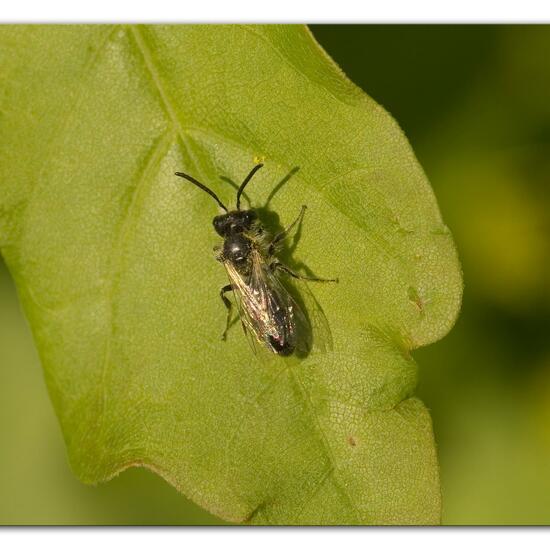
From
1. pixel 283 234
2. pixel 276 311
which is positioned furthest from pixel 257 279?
pixel 283 234

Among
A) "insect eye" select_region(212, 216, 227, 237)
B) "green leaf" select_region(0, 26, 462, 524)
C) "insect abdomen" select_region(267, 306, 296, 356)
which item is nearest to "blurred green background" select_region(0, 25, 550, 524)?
"green leaf" select_region(0, 26, 462, 524)

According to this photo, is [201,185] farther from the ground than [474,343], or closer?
farther from the ground

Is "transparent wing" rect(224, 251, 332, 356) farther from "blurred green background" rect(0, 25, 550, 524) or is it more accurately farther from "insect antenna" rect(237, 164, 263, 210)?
"blurred green background" rect(0, 25, 550, 524)

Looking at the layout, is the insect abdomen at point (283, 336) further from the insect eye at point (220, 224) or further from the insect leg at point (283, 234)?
the insect eye at point (220, 224)

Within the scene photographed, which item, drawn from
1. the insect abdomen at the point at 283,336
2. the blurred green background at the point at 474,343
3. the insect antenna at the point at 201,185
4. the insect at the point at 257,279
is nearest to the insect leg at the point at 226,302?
the insect at the point at 257,279

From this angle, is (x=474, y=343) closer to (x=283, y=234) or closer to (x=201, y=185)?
(x=283, y=234)

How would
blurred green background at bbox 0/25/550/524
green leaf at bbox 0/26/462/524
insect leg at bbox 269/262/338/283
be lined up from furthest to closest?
blurred green background at bbox 0/25/550/524 → insect leg at bbox 269/262/338/283 → green leaf at bbox 0/26/462/524
